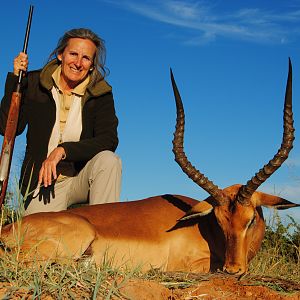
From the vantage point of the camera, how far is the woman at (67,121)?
22.0 ft

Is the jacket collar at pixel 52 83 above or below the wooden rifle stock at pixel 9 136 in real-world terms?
above

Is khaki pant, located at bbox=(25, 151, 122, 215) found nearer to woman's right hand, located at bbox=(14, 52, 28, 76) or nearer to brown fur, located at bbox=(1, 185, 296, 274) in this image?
brown fur, located at bbox=(1, 185, 296, 274)

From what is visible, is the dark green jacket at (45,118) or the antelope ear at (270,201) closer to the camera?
the antelope ear at (270,201)

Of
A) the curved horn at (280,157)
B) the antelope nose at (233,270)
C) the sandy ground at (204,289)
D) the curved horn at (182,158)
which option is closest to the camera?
the sandy ground at (204,289)

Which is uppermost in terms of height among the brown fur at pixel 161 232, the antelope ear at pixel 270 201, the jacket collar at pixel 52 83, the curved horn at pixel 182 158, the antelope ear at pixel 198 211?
the jacket collar at pixel 52 83

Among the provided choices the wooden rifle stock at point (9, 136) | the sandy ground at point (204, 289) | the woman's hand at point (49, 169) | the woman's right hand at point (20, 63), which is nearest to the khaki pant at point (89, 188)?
the woman's hand at point (49, 169)

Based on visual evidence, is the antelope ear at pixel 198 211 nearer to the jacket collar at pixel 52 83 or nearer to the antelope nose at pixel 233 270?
the antelope nose at pixel 233 270

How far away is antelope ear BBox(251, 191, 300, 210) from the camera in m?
5.98

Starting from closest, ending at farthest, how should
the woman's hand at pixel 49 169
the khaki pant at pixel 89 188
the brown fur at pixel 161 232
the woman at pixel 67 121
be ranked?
the brown fur at pixel 161 232, the woman's hand at pixel 49 169, the khaki pant at pixel 89 188, the woman at pixel 67 121

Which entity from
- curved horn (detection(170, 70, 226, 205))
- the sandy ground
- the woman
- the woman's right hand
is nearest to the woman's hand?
the woman

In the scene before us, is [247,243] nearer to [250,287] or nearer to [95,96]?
[250,287]

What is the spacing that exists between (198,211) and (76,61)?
2.42 m

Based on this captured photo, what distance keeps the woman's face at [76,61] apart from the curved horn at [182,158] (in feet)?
4.30

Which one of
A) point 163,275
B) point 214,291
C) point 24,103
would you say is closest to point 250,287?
point 214,291
